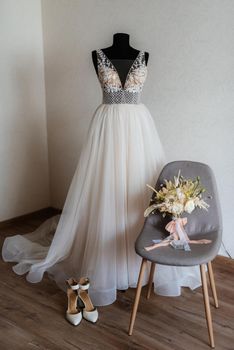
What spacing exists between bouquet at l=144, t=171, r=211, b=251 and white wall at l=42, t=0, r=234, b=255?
2.12ft

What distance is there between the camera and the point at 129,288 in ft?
7.66

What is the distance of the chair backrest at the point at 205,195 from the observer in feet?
6.51

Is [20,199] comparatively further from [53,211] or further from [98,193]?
[98,193]

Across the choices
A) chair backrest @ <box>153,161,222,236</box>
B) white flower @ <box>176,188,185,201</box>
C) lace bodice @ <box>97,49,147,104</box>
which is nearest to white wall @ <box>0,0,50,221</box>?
lace bodice @ <box>97,49,147,104</box>

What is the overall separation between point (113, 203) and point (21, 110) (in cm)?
160

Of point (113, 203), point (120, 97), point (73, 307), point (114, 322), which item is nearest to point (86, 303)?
point (73, 307)

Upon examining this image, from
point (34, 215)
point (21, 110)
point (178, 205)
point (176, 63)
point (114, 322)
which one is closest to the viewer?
point (178, 205)

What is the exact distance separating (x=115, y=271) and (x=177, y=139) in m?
1.06

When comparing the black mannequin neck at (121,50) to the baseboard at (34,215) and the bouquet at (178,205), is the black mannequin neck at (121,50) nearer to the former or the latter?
the bouquet at (178,205)

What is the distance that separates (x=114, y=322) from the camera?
1990mm

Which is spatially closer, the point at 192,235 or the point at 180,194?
the point at 180,194

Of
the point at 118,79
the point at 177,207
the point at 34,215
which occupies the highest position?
the point at 118,79

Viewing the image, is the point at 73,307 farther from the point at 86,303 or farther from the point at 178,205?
the point at 178,205

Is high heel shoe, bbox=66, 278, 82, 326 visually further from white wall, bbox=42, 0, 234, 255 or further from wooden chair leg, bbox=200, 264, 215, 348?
white wall, bbox=42, 0, 234, 255
